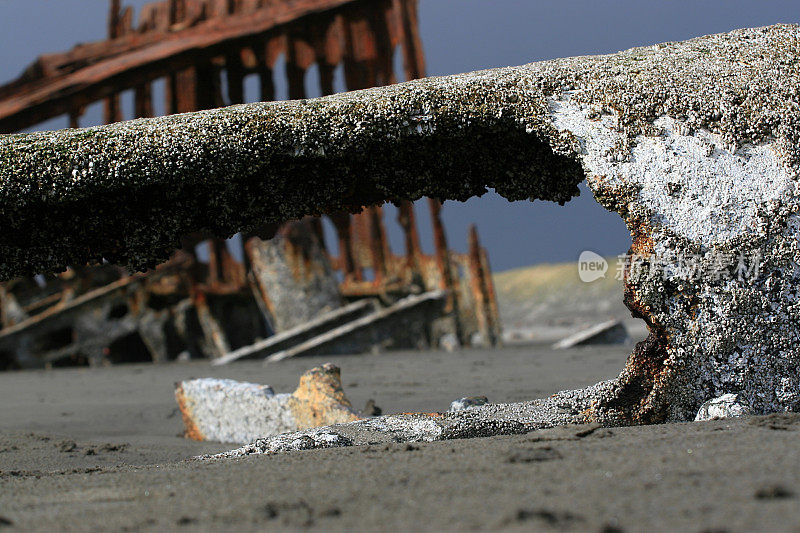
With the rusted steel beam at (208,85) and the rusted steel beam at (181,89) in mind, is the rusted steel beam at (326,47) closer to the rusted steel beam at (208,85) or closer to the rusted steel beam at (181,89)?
the rusted steel beam at (208,85)

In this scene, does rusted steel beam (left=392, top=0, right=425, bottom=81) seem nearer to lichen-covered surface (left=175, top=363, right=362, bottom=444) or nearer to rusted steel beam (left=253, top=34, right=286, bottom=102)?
rusted steel beam (left=253, top=34, right=286, bottom=102)

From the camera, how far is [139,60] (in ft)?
39.2

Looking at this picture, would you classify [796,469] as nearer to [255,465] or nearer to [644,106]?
[255,465]

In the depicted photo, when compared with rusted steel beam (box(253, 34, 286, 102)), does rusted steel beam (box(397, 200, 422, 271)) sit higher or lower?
lower

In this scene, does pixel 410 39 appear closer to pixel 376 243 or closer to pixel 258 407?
pixel 376 243

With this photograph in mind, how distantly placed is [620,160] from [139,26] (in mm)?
12334

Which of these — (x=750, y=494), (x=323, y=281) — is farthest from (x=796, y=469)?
(x=323, y=281)

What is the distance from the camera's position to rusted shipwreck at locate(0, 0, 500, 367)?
9.99 m

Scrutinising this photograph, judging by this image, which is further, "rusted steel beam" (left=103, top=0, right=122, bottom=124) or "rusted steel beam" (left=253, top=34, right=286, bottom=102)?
"rusted steel beam" (left=103, top=0, right=122, bottom=124)

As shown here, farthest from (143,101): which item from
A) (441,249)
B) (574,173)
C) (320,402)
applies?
(574,173)

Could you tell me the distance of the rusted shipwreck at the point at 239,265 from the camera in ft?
32.8

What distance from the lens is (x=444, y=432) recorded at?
294cm

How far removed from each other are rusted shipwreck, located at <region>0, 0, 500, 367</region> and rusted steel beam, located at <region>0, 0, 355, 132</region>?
0.02 m

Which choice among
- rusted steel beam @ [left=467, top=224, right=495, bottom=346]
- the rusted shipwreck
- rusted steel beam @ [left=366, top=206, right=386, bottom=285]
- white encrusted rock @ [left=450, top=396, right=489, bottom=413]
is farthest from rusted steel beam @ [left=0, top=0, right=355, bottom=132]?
white encrusted rock @ [left=450, top=396, right=489, bottom=413]
